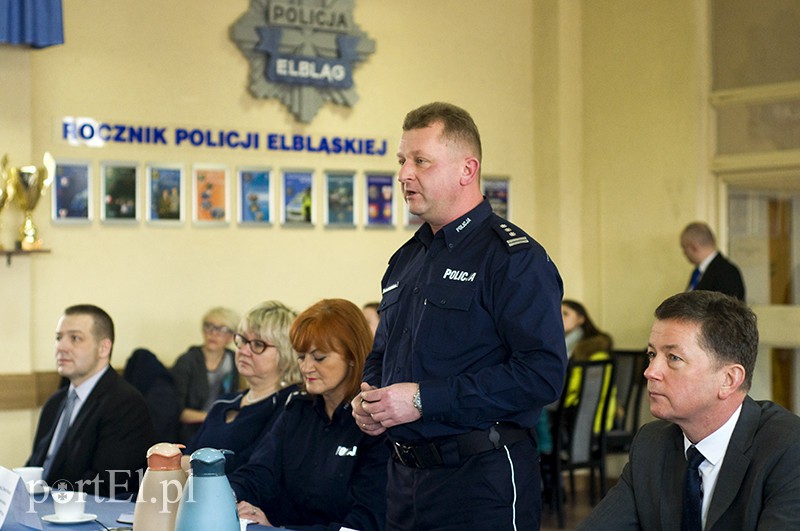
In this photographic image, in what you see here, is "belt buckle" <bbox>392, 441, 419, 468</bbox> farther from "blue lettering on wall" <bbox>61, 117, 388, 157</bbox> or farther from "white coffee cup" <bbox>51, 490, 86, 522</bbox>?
"blue lettering on wall" <bbox>61, 117, 388, 157</bbox>

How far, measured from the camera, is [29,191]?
693 cm

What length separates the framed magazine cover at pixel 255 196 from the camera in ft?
26.0

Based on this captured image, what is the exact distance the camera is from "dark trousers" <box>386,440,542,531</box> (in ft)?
10.5

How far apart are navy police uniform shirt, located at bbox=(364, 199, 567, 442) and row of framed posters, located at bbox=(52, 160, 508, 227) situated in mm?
4339

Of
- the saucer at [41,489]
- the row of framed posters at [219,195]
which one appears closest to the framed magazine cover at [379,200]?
the row of framed posters at [219,195]

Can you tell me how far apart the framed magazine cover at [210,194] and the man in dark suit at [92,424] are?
2.67 m

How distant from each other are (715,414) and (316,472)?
5.51ft

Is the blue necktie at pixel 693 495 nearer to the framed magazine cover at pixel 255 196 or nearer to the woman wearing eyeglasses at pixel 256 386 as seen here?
the woman wearing eyeglasses at pixel 256 386

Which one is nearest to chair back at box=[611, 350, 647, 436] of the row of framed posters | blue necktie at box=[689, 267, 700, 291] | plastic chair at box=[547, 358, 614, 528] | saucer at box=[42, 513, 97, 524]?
plastic chair at box=[547, 358, 614, 528]

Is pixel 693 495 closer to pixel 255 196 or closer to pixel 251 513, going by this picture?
pixel 251 513

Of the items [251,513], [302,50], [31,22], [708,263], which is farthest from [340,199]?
[251,513]

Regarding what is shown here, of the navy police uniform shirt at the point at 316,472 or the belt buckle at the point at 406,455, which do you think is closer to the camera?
the belt buckle at the point at 406,455

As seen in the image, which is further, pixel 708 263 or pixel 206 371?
pixel 708 263

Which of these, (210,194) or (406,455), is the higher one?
(210,194)
